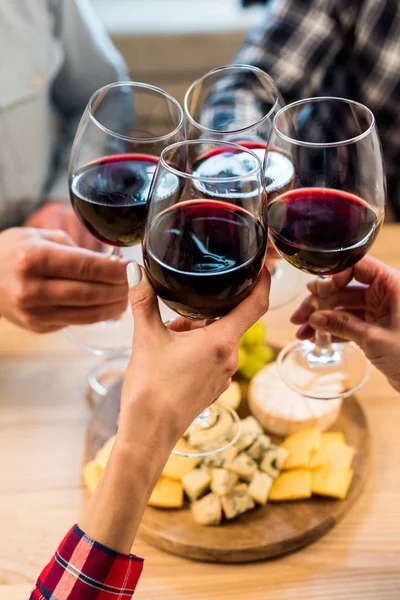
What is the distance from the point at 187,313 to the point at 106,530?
24 cm

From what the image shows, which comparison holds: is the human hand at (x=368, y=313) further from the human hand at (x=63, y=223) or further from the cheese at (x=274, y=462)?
A: the human hand at (x=63, y=223)

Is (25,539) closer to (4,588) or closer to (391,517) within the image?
(4,588)

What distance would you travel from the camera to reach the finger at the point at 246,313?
675 millimetres

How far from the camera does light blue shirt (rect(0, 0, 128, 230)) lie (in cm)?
154

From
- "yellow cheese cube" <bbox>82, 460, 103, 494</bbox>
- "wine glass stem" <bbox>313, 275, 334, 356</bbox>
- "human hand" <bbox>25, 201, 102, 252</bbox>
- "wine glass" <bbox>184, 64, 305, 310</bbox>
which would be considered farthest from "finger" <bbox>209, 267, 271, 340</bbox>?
"human hand" <bbox>25, 201, 102, 252</bbox>

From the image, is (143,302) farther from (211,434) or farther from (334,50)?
(334,50)

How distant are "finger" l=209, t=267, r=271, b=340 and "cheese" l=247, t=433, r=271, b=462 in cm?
28

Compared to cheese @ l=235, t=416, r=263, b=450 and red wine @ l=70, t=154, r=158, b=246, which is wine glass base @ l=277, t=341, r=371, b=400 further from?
red wine @ l=70, t=154, r=158, b=246

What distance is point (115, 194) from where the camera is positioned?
848 millimetres

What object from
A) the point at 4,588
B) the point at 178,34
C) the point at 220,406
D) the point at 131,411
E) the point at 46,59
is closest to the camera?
the point at 131,411

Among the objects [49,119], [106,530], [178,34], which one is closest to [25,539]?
[106,530]

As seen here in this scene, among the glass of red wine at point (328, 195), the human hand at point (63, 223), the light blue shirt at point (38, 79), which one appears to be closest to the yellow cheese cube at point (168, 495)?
the glass of red wine at point (328, 195)

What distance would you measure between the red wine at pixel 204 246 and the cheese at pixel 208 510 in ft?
1.05

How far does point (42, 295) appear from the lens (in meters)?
0.99
